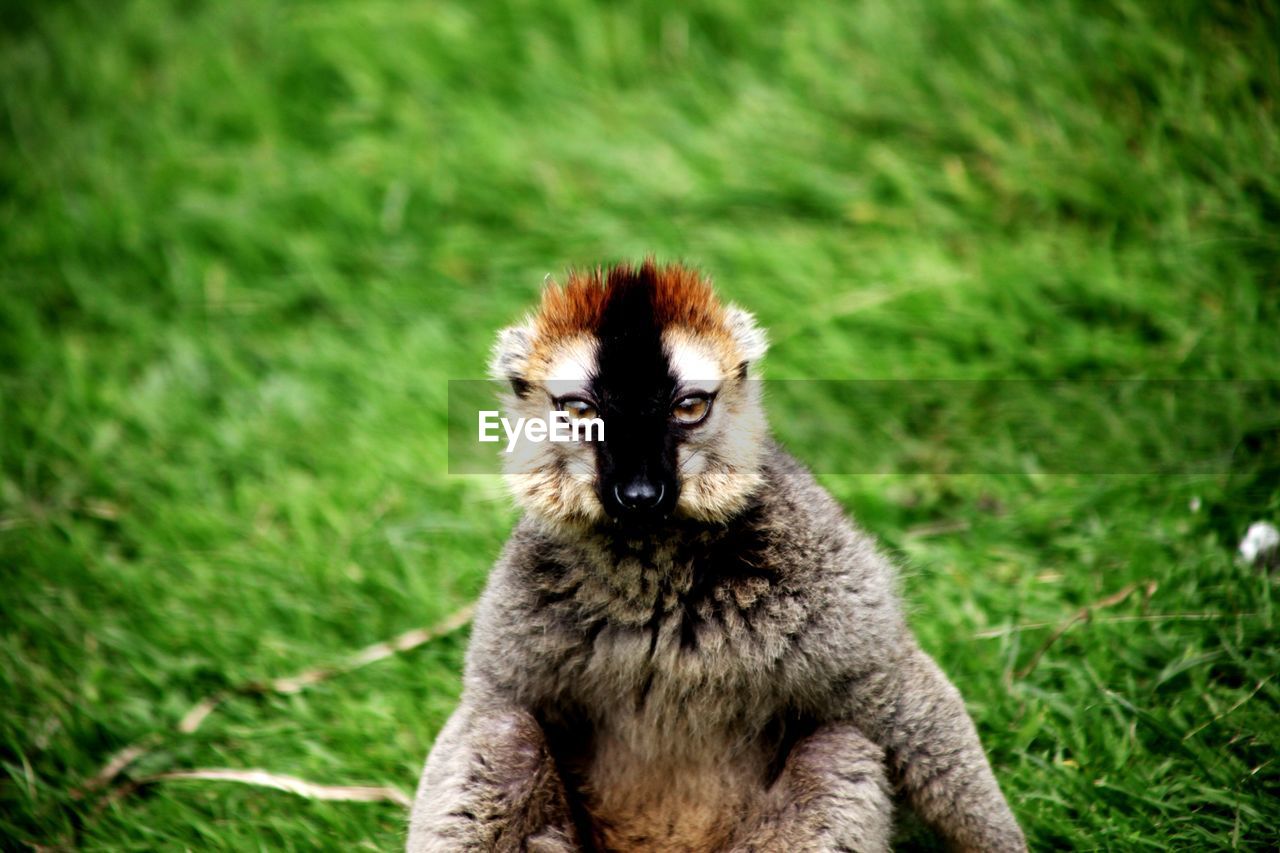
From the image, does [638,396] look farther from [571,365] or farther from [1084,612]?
[1084,612]

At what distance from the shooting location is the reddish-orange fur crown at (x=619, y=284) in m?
3.41

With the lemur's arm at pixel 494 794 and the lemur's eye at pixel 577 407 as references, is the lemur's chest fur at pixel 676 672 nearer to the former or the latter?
the lemur's arm at pixel 494 794

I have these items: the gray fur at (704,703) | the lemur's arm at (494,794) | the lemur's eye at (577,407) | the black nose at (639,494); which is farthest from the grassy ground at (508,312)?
the black nose at (639,494)

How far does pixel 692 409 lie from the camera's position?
3.37 meters

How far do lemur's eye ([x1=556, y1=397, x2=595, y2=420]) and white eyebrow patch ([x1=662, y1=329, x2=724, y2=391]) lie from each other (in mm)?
240

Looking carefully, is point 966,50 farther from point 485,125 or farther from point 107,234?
point 107,234

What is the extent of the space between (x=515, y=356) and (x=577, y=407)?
391mm

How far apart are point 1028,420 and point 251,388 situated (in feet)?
12.8

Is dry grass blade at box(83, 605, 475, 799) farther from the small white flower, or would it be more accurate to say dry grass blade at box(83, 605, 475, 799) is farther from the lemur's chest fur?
the small white flower

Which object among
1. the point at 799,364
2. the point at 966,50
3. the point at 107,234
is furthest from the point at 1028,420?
the point at 107,234

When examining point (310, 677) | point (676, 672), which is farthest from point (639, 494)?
point (310, 677)

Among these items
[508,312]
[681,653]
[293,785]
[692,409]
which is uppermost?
[508,312]

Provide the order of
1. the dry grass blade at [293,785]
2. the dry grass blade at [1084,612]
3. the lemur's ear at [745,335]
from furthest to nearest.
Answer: the dry grass blade at [1084,612] < the dry grass blade at [293,785] < the lemur's ear at [745,335]

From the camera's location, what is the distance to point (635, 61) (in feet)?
24.3
